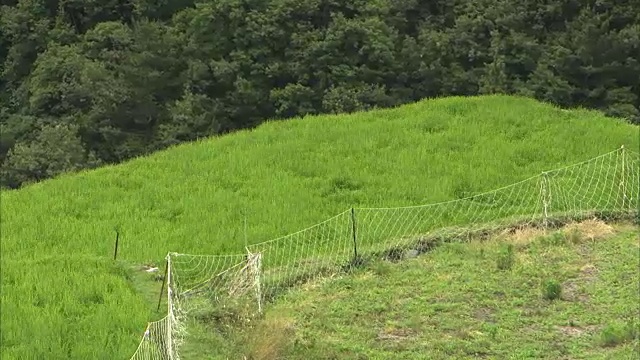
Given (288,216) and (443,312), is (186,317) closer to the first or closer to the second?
(443,312)

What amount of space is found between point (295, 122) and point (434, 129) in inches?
87.3

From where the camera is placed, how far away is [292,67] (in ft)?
75.9

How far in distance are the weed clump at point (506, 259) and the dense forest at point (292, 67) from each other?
13613 mm

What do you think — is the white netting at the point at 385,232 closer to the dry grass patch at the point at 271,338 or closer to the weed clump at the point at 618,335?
the dry grass patch at the point at 271,338

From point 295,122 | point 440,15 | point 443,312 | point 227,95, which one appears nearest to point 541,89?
point 440,15

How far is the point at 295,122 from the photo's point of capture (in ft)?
41.7

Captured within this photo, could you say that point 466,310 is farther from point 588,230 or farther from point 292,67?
point 292,67

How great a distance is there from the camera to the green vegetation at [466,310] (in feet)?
19.6

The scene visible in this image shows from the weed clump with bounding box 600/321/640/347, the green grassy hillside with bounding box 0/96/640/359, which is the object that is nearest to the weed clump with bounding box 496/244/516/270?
the weed clump with bounding box 600/321/640/347

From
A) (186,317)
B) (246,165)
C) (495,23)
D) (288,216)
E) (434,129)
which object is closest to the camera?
(186,317)

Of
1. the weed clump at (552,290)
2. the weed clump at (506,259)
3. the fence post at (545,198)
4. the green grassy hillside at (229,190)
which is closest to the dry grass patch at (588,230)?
the fence post at (545,198)

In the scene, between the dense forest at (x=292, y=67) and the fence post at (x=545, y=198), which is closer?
the fence post at (x=545, y=198)

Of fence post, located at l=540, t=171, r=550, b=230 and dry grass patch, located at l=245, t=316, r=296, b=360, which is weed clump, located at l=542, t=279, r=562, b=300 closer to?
fence post, located at l=540, t=171, r=550, b=230

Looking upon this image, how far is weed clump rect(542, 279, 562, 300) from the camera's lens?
6844 millimetres
